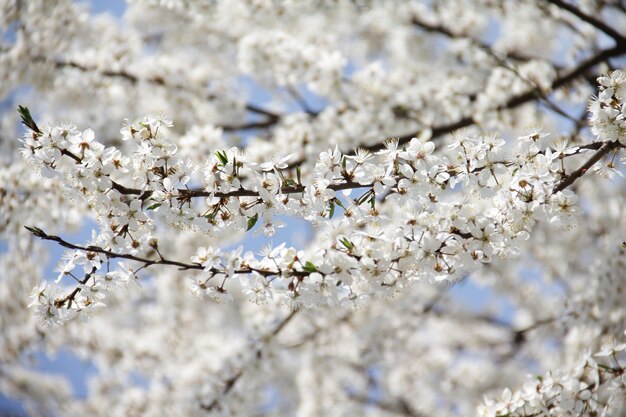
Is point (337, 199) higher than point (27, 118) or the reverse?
the reverse

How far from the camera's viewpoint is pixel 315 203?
8.61 ft

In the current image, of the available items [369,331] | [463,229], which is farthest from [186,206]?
[369,331]

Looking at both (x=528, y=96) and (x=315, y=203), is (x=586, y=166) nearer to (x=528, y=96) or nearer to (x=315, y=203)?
(x=315, y=203)

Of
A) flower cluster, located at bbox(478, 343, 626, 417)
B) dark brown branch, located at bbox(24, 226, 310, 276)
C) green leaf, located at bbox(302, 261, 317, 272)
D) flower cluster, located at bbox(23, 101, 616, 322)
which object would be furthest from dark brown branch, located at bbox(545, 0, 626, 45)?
dark brown branch, located at bbox(24, 226, 310, 276)

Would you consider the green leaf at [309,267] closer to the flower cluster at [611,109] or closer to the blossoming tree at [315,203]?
the blossoming tree at [315,203]

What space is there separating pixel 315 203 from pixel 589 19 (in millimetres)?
3271

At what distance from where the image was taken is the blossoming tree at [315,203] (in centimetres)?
266

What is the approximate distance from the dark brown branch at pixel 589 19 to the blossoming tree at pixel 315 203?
1.3 inches

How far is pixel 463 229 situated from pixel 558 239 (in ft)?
20.4

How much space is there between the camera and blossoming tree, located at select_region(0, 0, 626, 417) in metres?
2.66

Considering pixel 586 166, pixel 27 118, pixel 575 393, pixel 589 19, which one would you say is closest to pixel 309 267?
pixel 586 166

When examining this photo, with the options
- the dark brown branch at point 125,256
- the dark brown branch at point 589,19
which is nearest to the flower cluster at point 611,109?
the dark brown branch at point 125,256

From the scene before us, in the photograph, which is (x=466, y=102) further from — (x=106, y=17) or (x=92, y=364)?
(x=92, y=364)

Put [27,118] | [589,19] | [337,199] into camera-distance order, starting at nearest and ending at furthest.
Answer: [27,118]
[337,199]
[589,19]
